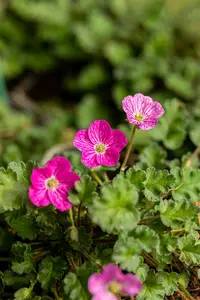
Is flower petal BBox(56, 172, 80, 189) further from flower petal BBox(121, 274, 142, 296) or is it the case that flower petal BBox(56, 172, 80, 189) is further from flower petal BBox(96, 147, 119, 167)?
flower petal BBox(121, 274, 142, 296)

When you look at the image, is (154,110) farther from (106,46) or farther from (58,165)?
(106,46)

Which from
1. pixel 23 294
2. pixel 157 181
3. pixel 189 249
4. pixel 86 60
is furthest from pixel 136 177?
pixel 86 60

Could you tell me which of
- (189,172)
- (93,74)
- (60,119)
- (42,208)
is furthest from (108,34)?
(42,208)

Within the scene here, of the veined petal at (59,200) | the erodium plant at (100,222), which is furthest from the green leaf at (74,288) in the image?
the veined petal at (59,200)

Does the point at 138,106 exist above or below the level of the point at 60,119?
above

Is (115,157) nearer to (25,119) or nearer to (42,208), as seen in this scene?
(42,208)

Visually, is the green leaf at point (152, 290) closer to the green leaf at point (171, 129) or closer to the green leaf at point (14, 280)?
the green leaf at point (14, 280)
